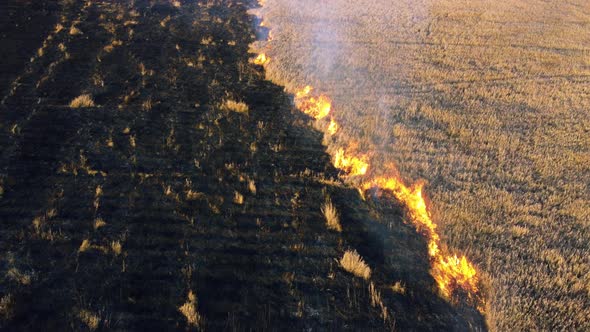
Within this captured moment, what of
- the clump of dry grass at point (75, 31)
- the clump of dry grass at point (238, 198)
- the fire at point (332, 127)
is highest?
the fire at point (332, 127)

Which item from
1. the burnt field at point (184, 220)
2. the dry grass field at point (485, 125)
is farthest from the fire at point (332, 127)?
the burnt field at point (184, 220)

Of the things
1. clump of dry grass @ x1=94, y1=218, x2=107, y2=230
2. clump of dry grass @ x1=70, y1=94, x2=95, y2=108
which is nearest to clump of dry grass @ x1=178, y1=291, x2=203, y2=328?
clump of dry grass @ x1=94, y1=218, x2=107, y2=230

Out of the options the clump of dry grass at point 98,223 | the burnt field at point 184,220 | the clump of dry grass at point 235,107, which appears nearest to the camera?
the burnt field at point 184,220

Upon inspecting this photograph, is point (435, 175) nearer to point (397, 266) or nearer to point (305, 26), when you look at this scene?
point (397, 266)

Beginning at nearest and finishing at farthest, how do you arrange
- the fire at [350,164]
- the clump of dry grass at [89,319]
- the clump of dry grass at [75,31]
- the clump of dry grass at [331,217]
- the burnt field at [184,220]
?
the clump of dry grass at [89,319], the burnt field at [184,220], the clump of dry grass at [331,217], the fire at [350,164], the clump of dry grass at [75,31]

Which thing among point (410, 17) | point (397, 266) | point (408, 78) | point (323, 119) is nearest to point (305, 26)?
point (410, 17)

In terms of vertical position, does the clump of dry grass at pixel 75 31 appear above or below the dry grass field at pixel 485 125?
below

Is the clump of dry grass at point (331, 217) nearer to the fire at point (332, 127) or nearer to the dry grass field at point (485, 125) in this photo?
the dry grass field at point (485, 125)
